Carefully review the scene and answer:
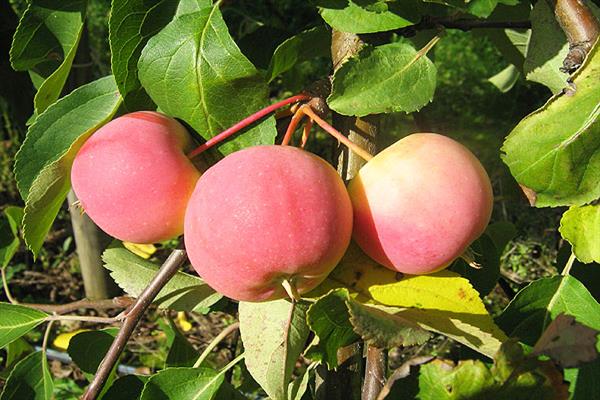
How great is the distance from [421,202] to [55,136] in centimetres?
36

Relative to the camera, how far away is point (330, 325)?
1.60 ft

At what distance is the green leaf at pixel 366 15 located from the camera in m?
0.53

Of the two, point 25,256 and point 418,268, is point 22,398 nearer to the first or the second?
point 418,268

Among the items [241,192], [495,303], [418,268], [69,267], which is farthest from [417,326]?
[69,267]

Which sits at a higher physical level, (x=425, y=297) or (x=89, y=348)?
(x=425, y=297)

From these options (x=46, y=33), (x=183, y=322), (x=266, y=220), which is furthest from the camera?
(x=183, y=322)

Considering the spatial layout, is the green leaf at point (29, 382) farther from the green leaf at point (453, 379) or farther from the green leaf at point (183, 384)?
the green leaf at point (453, 379)

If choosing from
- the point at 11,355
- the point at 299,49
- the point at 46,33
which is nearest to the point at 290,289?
the point at 299,49

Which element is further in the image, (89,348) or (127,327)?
(89,348)

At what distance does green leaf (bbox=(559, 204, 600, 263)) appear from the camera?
0.56m

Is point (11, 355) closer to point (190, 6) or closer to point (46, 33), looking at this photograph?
point (46, 33)

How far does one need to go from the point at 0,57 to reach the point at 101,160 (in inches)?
30.4

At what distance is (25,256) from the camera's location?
93.8 inches

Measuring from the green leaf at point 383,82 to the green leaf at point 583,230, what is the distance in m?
0.15
